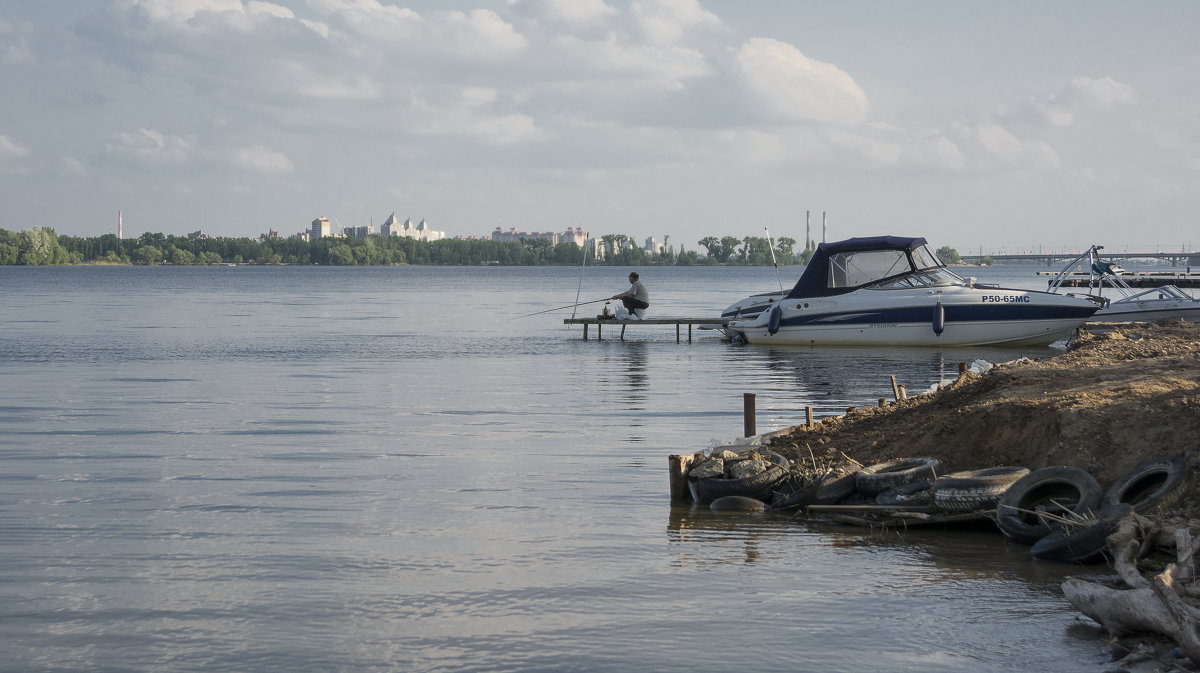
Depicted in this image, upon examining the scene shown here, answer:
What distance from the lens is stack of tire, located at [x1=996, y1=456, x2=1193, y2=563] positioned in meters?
8.67

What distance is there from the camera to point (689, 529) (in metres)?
10.1

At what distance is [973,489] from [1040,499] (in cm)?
53

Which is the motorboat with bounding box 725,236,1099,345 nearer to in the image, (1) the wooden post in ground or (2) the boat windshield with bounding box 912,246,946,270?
(2) the boat windshield with bounding box 912,246,946,270

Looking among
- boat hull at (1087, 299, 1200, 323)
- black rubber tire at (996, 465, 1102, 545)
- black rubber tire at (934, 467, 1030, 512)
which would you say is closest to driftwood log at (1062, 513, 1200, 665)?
black rubber tire at (996, 465, 1102, 545)

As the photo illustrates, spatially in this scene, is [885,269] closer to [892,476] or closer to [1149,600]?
[892,476]

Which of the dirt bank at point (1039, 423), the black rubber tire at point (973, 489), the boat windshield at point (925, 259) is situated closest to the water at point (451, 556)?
the black rubber tire at point (973, 489)

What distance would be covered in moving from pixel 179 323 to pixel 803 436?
128 feet

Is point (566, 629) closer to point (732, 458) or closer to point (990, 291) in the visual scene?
point (732, 458)

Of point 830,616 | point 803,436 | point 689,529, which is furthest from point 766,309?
point 830,616

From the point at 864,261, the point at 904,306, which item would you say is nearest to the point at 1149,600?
the point at 904,306

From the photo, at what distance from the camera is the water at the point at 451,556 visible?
7.08 metres

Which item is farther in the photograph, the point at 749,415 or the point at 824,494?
the point at 749,415

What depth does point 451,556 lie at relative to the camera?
9266mm

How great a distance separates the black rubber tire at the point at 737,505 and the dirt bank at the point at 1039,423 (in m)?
1.10
